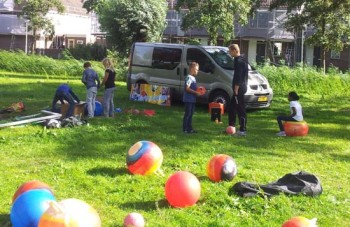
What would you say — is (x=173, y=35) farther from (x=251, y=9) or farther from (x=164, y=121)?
(x=164, y=121)

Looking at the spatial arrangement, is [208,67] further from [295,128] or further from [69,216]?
[69,216]

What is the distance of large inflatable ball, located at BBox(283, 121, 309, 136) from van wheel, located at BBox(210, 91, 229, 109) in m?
3.41

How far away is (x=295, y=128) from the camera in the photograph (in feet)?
37.0

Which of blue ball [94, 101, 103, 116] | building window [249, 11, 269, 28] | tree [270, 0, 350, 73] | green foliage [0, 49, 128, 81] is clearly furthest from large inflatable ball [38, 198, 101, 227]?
building window [249, 11, 269, 28]

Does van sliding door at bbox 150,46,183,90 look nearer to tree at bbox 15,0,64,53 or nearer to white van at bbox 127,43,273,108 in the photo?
white van at bbox 127,43,273,108

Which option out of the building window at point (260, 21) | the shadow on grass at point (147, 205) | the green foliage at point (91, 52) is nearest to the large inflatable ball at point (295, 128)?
the shadow on grass at point (147, 205)

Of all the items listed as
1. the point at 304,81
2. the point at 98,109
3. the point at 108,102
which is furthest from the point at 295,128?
the point at 304,81

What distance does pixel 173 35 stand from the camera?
46594 mm

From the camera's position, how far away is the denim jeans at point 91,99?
1241 centimetres

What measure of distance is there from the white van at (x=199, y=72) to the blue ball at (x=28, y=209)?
9952mm

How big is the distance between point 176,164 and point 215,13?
17486mm

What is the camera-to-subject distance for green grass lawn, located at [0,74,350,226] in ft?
20.0

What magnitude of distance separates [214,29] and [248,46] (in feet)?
71.6

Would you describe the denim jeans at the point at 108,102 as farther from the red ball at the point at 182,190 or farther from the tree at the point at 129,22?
the tree at the point at 129,22
